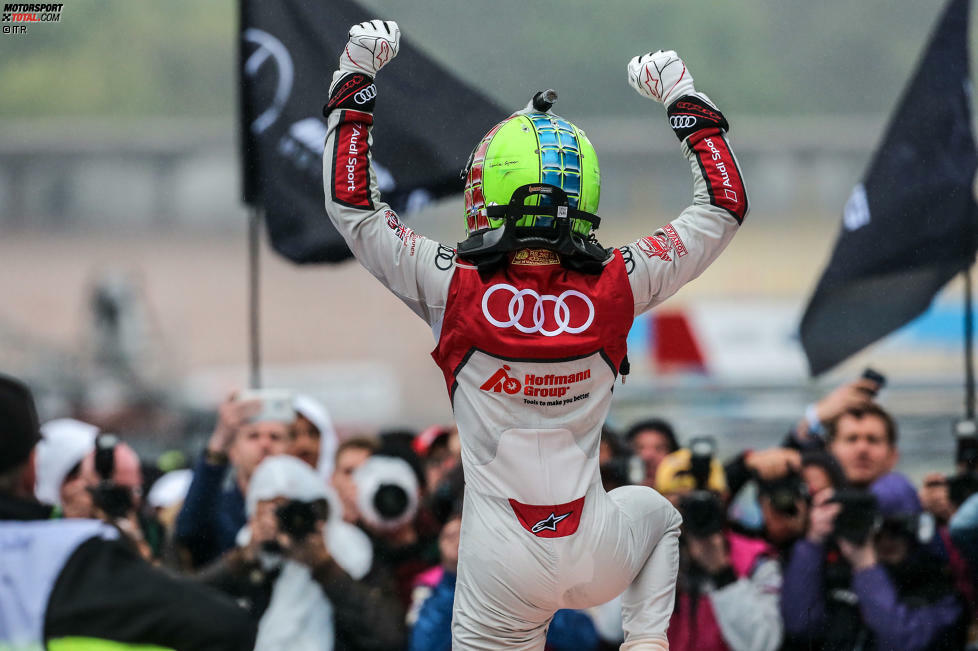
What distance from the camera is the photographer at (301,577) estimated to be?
474 cm

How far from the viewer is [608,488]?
5.17 meters

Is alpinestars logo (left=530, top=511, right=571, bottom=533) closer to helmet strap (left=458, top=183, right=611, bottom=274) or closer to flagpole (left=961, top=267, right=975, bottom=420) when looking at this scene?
helmet strap (left=458, top=183, right=611, bottom=274)

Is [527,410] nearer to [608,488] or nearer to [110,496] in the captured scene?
[608,488]

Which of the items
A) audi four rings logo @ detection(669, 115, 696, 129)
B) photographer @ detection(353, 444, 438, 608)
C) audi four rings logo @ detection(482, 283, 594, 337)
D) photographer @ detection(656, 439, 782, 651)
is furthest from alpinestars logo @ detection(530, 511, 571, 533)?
photographer @ detection(353, 444, 438, 608)

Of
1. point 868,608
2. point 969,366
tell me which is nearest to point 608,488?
point 868,608

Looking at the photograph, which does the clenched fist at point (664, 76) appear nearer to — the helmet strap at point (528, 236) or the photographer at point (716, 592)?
the helmet strap at point (528, 236)

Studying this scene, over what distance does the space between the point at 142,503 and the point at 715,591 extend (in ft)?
7.97

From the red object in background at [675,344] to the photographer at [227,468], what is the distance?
15.3m

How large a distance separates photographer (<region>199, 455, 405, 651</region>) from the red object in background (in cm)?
1568

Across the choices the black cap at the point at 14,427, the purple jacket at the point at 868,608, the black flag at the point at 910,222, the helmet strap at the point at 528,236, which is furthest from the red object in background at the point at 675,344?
the black cap at the point at 14,427

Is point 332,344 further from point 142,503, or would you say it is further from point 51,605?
point 51,605

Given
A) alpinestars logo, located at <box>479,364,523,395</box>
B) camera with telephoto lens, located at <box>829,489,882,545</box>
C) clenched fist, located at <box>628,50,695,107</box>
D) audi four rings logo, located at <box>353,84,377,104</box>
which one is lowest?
camera with telephoto lens, located at <box>829,489,882,545</box>

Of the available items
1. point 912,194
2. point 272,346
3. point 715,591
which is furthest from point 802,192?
point 715,591

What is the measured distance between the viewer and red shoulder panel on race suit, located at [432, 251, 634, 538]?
3.22 metres
